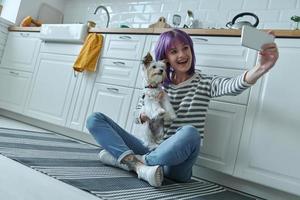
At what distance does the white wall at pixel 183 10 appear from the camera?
7.46ft

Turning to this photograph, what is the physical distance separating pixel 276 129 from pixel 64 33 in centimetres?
175

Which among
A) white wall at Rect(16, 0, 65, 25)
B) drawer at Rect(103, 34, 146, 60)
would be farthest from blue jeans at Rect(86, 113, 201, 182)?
white wall at Rect(16, 0, 65, 25)

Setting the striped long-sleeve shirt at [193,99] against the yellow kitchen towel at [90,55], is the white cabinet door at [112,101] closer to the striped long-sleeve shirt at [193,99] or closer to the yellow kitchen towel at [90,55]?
the yellow kitchen towel at [90,55]

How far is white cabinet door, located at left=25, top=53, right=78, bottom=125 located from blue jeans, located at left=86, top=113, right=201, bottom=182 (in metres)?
1.01

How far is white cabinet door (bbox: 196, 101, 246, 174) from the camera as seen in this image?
1696 millimetres

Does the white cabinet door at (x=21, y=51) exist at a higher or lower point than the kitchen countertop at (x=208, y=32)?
lower

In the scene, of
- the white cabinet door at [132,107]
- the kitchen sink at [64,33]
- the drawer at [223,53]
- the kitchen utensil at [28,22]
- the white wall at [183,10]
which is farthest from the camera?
the kitchen utensil at [28,22]

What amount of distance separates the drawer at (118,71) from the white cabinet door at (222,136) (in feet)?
1.97

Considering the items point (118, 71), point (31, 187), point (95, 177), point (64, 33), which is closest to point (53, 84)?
point (64, 33)

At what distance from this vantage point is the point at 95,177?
1298 mm

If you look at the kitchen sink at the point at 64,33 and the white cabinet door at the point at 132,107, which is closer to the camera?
the white cabinet door at the point at 132,107

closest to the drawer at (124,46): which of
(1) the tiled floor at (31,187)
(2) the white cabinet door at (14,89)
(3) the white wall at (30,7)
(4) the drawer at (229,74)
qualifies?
(4) the drawer at (229,74)

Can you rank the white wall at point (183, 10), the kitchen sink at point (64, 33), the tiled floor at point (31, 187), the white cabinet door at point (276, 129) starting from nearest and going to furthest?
the tiled floor at point (31, 187), the white cabinet door at point (276, 129), the white wall at point (183, 10), the kitchen sink at point (64, 33)

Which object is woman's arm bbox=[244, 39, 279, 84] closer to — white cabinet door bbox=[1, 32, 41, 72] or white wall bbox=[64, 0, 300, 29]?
white wall bbox=[64, 0, 300, 29]
